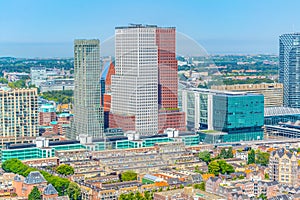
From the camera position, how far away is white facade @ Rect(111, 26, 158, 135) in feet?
73.8

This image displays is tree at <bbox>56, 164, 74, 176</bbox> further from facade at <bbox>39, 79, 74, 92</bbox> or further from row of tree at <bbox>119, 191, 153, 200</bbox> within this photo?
facade at <bbox>39, 79, 74, 92</bbox>

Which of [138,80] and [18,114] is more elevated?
[138,80]

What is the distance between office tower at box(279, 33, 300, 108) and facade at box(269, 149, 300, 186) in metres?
12.6

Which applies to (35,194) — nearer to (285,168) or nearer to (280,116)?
(285,168)

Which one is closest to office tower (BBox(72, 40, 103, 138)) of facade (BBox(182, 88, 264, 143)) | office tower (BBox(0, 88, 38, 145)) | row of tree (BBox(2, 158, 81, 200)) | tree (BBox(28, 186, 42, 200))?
office tower (BBox(0, 88, 38, 145))

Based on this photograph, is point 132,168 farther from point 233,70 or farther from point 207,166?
point 233,70

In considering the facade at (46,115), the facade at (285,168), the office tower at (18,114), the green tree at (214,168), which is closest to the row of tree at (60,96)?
the facade at (46,115)

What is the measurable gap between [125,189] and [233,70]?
32.6 m

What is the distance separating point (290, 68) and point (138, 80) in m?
10.0

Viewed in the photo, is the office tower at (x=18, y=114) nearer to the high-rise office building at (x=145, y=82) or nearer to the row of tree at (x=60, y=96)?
the high-rise office building at (x=145, y=82)

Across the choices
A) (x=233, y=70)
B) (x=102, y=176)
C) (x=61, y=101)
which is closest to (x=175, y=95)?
(x=102, y=176)

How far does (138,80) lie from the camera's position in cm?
2252

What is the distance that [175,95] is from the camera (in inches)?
944

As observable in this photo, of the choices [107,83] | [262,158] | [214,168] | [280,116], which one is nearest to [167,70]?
[107,83]
